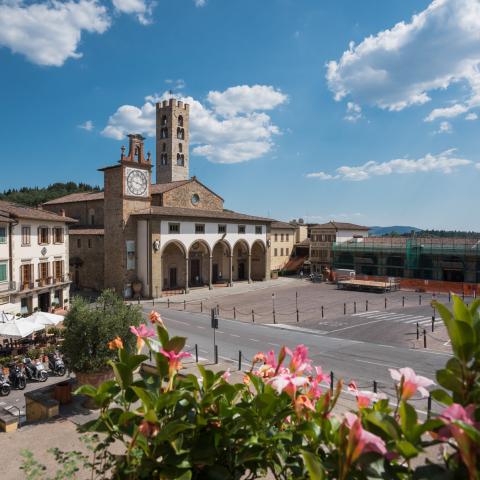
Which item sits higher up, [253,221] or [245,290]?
[253,221]

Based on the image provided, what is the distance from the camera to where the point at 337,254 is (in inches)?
2362

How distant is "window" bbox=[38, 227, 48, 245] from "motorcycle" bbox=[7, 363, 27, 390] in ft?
55.9

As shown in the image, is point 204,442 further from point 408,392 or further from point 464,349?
point 464,349

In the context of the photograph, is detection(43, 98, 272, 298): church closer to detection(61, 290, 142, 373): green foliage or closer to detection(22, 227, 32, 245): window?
detection(22, 227, 32, 245): window

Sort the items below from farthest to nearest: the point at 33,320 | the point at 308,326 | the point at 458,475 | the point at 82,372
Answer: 1. the point at 308,326
2. the point at 33,320
3. the point at 82,372
4. the point at 458,475

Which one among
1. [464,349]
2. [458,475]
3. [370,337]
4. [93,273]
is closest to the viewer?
[458,475]

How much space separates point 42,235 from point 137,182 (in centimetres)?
1303

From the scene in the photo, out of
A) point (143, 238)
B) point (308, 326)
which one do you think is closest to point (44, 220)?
point (143, 238)

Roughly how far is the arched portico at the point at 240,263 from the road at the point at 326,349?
27.2 m

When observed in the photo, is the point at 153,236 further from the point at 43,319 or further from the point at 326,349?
the point at 326,349

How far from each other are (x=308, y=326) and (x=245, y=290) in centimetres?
2004

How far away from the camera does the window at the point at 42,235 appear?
30.1 metres

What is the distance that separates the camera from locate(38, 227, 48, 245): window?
30.1 meters

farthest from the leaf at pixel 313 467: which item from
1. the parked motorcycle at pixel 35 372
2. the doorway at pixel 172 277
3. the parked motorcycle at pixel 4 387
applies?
the doorway at pixel 172 277
